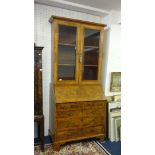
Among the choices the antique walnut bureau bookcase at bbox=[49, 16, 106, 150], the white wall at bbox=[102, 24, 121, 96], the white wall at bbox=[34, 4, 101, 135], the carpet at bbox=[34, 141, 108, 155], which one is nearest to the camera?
the carpet at bbox=[34, 141, 108, 155]

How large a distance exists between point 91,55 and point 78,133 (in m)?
1.42

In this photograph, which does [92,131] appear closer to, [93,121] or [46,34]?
[93,121]

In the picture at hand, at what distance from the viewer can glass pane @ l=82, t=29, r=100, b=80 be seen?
304cm

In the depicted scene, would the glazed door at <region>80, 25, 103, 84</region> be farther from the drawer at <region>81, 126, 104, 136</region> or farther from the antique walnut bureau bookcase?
the drawer at <region>81, 126, 104, 136</region>

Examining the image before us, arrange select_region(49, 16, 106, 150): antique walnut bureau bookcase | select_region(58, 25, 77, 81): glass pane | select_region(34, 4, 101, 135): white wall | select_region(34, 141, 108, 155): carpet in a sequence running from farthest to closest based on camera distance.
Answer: select_region(34, 4, 101, 135): white wall → select_region(58, 25, 77, 81): glass pane → select_region(49, 16, 106, 150): antique walnut bureau bookcase → select_region(34, 141, 108, 155): carpet

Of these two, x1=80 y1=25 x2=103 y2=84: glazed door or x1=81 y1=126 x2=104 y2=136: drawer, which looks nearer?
x1=81 y1=126 x2=104 y2=136: drawer

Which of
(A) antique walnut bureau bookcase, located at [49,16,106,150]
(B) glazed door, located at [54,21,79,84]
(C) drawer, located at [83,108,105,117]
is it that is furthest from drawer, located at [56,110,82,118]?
(B) glazed door, located at [54,21,79,84]

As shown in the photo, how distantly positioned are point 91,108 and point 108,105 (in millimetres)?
434

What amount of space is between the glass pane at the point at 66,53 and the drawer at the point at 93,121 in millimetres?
766

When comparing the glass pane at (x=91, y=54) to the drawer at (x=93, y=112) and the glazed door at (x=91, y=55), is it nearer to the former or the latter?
the glazed door at (x=91, y=55)

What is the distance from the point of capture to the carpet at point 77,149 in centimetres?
260

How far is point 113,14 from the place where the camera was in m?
3.36
